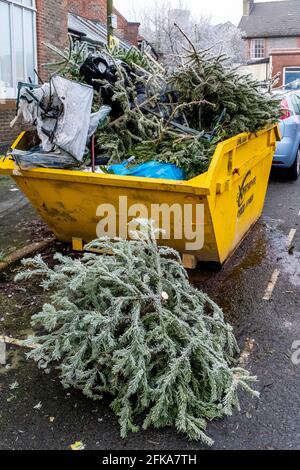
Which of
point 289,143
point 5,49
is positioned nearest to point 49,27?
point 5,49

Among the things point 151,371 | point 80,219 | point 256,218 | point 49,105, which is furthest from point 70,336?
point 256,218

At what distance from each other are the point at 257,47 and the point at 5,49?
36.3 m

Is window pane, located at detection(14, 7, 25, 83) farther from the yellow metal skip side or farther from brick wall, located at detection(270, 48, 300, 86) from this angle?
brick wall, located at detection(270, 48, 300, 86)

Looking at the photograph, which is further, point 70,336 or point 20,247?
point 20,247

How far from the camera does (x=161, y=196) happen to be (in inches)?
149

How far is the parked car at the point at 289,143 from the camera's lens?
27.3 feet

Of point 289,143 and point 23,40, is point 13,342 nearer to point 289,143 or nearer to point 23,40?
point 289,143

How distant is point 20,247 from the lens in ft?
16.4

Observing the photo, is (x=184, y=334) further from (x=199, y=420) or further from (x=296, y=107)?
(x=296, y=107)

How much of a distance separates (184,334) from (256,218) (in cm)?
364

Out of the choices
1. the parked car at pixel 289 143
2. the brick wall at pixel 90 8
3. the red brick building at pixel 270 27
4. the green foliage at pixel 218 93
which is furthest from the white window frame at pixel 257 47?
the green foliage at pixel 218 93

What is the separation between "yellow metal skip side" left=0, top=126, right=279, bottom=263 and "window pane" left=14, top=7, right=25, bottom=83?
7138 mm

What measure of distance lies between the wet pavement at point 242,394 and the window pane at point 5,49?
721 cm
